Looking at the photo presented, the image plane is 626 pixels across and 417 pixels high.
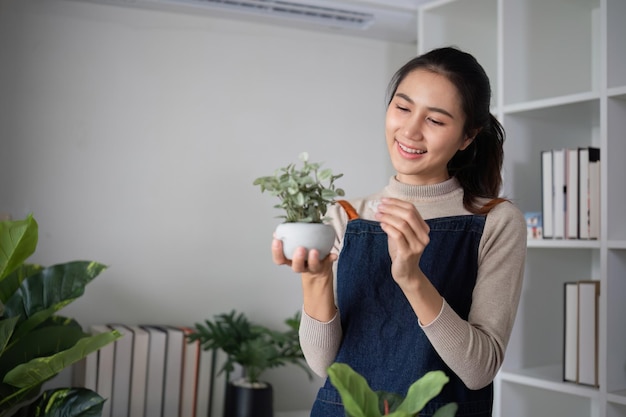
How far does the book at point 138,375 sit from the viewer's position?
2.62m

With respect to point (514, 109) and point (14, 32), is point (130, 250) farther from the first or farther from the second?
point (514, 109)

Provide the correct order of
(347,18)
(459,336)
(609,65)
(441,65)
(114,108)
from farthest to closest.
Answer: (347,18) < (114,108) < (609,65) < (441,65) < (459,336)

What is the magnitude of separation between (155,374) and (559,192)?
4.97ft

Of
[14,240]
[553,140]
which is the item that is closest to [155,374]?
[14,240]

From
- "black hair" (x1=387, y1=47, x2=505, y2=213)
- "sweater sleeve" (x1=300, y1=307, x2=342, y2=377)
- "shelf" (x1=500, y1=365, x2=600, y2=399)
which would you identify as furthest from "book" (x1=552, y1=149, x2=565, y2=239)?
"sweater sleeve" (x1=300, y1=307, x2=342, y2=377)

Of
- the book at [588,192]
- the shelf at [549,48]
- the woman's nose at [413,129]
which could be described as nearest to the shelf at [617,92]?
the book at [588,192]

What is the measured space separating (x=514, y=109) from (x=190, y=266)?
1.37 meters

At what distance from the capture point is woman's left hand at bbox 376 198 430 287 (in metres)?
1.24

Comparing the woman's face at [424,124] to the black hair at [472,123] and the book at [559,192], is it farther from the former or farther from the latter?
the book at [559,192]

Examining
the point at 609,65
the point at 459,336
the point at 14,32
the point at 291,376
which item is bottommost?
the point at 291,376

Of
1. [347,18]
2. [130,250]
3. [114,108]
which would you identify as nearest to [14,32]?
[114,108]

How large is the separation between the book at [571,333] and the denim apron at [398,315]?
97 cm

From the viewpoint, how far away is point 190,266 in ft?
9.83

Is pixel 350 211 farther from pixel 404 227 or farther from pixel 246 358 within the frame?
pixel 246 358
